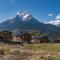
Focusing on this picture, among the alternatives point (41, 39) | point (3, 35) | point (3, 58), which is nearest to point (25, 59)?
point (3, 58)

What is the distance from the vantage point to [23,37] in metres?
102

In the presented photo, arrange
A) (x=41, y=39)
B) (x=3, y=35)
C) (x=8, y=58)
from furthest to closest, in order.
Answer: (x=41, y=39), (x=3, y=35), (x=8, y=58)

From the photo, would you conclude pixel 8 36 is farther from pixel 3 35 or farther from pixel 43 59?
pixel 43 59

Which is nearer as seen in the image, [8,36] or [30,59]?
[30,59]

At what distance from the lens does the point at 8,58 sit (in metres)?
27.3

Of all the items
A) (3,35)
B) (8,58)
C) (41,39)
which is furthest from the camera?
(41,39)

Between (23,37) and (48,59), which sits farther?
(23,37)

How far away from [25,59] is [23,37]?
73192 mm

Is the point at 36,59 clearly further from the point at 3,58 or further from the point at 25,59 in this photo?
the point at 3,58

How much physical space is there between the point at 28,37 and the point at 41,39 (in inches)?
255

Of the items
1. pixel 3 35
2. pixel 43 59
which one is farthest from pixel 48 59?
pixel 3 35

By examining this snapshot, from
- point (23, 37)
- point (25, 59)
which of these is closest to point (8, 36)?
point (23, 37)

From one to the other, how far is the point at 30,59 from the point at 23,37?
242 ft

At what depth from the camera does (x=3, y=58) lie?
27469mm
